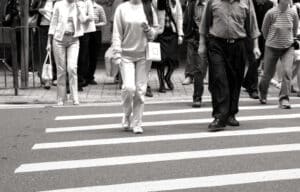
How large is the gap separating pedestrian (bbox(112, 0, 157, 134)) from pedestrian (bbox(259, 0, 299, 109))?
2984mm

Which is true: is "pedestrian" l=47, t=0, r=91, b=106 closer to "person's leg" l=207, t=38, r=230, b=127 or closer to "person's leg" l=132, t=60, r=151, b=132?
"person's leg" l=132, t=60, r=151, b=132

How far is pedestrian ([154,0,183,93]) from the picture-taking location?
14023 millimetres

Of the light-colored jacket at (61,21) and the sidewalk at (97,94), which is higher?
the light-colored jacket at (61,21)

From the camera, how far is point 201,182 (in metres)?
7.45

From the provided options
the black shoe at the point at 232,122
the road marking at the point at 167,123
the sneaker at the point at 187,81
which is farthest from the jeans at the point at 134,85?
the sneaker at the point at 187,81

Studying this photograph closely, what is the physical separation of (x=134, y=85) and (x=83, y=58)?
498 centimetres

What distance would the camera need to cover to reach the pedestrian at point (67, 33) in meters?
12.3

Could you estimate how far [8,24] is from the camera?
642 inches

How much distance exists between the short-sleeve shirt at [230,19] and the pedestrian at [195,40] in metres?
2.18

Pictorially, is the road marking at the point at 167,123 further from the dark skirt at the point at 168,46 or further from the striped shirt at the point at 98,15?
the striped shirt at the point at 98,15

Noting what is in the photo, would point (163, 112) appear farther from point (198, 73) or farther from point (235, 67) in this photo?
point (235, 67)

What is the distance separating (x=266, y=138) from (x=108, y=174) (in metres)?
2.74

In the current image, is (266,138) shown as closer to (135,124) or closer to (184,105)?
(135,124)

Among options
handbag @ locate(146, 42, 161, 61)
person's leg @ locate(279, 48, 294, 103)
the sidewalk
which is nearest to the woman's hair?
handbag @ locate(146, 42, 161, 61)
